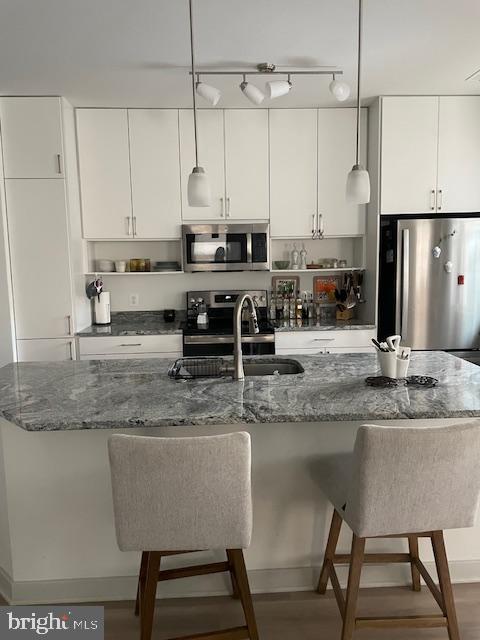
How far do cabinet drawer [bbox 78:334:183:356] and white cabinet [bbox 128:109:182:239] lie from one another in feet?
2.71

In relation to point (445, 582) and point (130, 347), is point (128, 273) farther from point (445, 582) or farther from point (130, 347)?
point (445, 582)

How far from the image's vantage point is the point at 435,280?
143 inches

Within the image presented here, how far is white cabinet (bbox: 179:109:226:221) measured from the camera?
3.84 metres

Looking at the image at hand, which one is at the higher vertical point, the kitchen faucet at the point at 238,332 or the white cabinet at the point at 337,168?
the white cabinet at the point at 337,168

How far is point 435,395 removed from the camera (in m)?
1.86

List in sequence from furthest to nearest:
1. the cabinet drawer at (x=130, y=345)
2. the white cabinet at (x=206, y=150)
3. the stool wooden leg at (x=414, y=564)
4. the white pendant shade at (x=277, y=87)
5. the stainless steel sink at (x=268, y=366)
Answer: the white cabinet at (x=206, y=150)
the cabinet drawer at (x=130, y=345)
the white pendant shade at (x=277, y=87)
the stainless steel sink at (x=268, y=366)
the stool wooden leg at (x=414, y=564)

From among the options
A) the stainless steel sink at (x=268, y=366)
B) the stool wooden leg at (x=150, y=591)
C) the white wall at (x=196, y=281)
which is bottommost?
the stool wooden leg at (x=150, y=591)

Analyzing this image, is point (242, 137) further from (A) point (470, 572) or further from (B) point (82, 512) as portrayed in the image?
(A) point (470, 572)

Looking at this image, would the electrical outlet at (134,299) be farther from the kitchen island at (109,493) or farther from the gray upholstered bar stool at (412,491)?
the gray upholstered bar stool at (412,491)

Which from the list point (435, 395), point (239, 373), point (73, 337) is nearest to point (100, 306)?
point (73, 337)

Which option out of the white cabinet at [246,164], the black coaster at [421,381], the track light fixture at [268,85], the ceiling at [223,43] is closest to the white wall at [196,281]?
the white cabinet at [246,164]

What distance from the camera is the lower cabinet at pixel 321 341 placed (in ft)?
12.5

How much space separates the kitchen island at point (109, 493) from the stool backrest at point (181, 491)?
0.35m

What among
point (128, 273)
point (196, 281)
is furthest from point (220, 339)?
point (128, 273)
